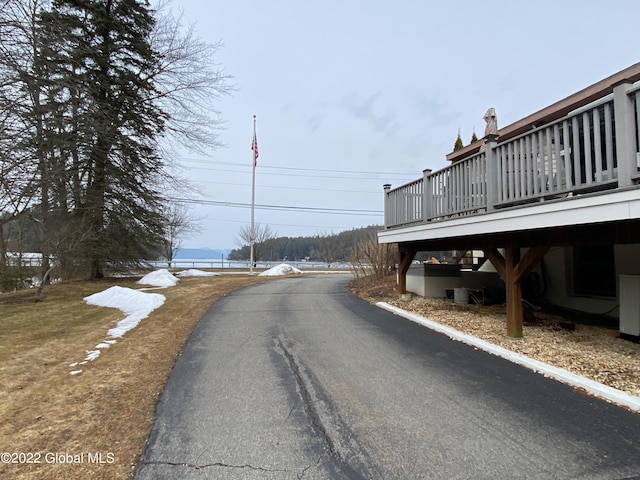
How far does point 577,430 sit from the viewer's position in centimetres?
291

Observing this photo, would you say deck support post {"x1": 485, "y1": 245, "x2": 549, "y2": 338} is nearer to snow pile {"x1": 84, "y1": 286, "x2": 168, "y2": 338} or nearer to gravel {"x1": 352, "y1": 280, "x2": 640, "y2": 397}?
gravel {"x1": 352, "y1": 280, "x2": 640, "y2": 397}

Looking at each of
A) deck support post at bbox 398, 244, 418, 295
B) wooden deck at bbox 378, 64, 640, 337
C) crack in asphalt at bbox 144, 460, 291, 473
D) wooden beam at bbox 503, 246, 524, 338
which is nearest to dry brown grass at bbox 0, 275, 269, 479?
crack in asphalt at bbox 144, 460, 291, 473

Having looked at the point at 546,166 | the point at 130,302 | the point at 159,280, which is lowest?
the point at 130,302

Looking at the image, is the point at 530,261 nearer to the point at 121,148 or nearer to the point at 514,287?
the point at 514,287

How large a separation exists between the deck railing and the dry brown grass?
15.9 feet

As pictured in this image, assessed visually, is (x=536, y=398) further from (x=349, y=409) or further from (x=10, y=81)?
(x=10, y=81)

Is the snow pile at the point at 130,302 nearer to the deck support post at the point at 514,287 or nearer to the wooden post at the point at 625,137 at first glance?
the deck support post at the point at 514,287

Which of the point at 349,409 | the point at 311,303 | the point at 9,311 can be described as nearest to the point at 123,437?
the point at 349,409

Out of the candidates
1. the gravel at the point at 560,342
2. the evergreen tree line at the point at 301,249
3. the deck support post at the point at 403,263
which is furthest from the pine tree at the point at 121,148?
the evergreen tree line at the point at 301,249

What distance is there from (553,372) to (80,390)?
16.3 ft

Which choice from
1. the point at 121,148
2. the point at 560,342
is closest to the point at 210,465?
the point at 560,342

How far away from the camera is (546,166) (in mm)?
5000

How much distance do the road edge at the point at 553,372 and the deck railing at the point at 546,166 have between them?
1941 mm

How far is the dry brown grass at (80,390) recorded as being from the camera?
2.63 meters
